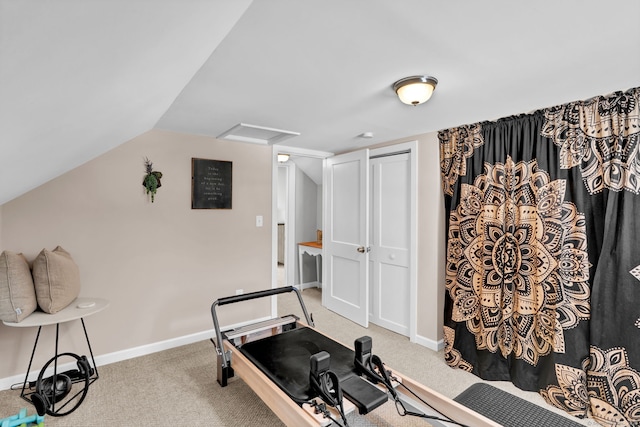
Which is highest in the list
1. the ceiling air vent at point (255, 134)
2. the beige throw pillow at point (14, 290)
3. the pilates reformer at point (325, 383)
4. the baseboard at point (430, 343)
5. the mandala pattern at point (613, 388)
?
the ceiling air vent at point (255, 134)

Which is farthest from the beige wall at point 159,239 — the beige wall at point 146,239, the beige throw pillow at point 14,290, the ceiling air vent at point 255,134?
the beige throw pillow at point 14,290

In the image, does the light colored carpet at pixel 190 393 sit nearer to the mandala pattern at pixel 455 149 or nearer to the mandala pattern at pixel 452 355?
the mandala pattern at pixel 452 355

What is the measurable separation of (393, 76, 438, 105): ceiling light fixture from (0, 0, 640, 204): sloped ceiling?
46mm

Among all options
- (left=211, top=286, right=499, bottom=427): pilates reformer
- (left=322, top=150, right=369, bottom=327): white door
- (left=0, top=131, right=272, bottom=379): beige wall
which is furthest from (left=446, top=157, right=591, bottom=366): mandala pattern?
(left=0, top=131, right=272, bottom=379): beige wall

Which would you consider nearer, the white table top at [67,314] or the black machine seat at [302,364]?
the black machine seat at [302,364]

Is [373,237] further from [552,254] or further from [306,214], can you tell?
[306,214]

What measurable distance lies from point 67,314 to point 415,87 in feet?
8.88

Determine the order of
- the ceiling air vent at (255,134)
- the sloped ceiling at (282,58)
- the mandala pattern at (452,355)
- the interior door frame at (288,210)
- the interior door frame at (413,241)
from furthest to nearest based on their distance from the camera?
the interior door frame at (288,210) → the interior door frame at (413,241) → the ceiling air vent at (255,134) → the mandala pattern at (452,355) → the sloped ceiling at (282,58)

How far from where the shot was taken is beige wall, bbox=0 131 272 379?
2465 mm

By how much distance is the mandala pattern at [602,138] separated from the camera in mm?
1910

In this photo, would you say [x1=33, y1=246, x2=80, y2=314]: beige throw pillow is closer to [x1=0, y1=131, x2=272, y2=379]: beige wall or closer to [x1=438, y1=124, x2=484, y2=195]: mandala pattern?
[x1=0, y1=131, x2=272, y2=379]: beige wall

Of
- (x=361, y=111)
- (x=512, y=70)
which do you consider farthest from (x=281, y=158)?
(x=512, y=70)

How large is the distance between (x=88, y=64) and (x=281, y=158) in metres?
3.92

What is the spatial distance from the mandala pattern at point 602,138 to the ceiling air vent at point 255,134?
2094 mm
